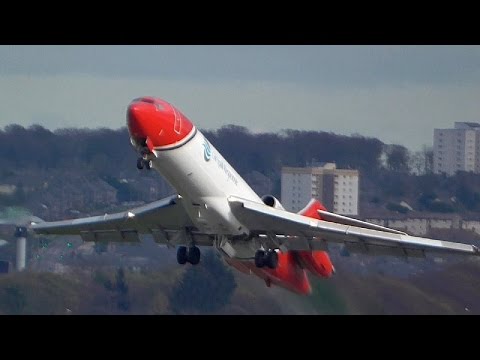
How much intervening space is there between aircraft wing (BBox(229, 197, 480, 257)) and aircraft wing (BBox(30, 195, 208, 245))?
189 centimetres

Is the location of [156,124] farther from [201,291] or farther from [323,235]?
[201,291]

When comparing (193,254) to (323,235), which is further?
→ (193,254)

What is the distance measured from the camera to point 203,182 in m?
33.7

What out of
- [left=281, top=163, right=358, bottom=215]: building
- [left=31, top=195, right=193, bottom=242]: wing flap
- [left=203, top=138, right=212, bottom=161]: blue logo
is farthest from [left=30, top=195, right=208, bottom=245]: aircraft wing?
[left=281, top=163, right=358, bottom=215]: building

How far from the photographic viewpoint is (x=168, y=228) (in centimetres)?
3750

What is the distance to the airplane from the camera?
3259cm

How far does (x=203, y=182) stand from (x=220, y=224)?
1664 millimetres

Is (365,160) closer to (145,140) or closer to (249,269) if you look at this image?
(249,269)

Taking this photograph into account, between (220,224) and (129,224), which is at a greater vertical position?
(220,224)

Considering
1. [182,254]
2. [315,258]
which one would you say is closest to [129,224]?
[182,254]

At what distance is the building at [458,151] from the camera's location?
5056 centimetres

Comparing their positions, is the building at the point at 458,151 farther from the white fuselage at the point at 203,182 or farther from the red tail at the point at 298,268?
the white fuselage at the point at 203,182

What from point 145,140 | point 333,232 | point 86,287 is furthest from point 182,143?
point 86,287

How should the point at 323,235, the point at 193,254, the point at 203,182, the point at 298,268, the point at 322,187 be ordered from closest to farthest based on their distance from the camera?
the point at 203,182 → the point at 323,235 → the point at 193,254 → the point at 298,268 → the point at 322,187
